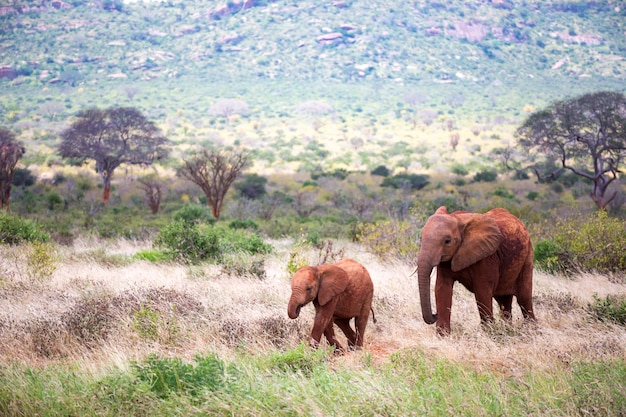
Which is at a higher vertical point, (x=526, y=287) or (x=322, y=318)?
(x=322, y=318)

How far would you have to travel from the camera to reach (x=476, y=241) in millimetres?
6926

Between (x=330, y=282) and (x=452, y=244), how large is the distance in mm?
1517

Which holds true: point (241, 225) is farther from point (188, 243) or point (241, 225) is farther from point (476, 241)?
point (476, 241)

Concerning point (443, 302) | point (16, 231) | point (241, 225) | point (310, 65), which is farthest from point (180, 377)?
point (310, 65)

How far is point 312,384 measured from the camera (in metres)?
5.15

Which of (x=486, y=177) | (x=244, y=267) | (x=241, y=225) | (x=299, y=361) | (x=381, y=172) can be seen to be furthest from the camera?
(x=381, y=172)

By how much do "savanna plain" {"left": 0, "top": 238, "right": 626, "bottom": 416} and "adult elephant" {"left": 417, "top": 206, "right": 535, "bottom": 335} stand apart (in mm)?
433

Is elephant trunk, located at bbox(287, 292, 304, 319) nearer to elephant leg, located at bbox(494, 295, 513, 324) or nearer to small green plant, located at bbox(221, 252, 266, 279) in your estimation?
elephant leg, located at bbox(494, 295, 513, 324)

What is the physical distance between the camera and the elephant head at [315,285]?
6297 mm

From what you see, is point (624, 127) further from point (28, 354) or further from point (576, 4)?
point (576, 4)

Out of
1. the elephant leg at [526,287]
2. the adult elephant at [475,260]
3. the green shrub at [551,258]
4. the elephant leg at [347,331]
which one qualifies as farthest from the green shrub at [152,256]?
the elephant leg at [526,287]

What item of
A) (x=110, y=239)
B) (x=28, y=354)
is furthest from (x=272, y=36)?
(x=28, y=354)

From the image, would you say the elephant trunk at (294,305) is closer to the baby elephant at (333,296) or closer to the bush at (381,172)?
the baby elephant at (333,296)

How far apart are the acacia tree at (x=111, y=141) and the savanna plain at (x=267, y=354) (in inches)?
1094
